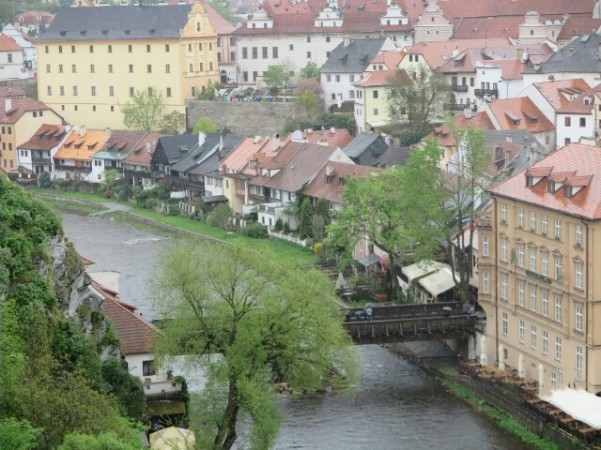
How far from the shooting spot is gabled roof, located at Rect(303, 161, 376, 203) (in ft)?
172

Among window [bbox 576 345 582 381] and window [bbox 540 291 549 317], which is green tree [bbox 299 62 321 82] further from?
window [bbox 576 345 582 381]

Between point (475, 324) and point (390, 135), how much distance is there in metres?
28.3

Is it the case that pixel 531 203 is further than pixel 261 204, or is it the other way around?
pixel 261 204

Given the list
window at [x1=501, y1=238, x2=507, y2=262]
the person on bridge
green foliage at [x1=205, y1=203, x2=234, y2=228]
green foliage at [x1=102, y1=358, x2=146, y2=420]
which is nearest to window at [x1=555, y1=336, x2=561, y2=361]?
window at [x1=501, y1=238, x2=507, y2=262]

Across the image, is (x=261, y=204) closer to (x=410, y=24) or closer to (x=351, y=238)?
(x=351, y=238)

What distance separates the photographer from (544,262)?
3391cm

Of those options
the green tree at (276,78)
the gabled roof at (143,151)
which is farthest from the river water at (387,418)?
the green tree at (276,78)

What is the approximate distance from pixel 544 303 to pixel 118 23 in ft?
162

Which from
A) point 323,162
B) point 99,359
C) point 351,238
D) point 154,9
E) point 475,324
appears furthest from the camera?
point 154,9

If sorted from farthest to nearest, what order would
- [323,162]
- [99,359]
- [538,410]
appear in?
[323,162] < [538,410] < [99,359]

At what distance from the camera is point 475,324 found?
36875mm

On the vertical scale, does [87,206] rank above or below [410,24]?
below

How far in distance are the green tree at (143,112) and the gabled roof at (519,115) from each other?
20.3 metres

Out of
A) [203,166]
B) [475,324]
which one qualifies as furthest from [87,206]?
[475,324]
